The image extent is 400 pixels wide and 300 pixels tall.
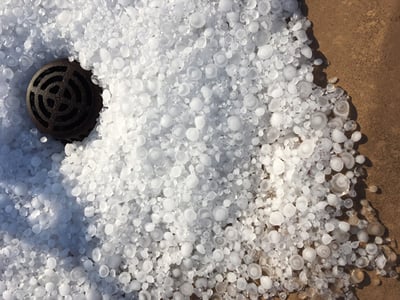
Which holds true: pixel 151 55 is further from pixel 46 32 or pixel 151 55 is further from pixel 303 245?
pixel 303 245

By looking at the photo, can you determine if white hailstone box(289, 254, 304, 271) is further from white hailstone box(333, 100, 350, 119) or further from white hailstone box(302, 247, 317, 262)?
white hailstone box(333, 100, 350, 119)

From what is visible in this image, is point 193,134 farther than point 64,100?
No

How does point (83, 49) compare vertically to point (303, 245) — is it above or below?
above

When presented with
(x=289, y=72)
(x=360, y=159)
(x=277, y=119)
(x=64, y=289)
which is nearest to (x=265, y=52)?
(x=289, y=72)

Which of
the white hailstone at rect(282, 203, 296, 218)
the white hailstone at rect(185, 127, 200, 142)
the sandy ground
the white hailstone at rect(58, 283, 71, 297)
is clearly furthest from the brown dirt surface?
the white hailstone at rect(58, 283, 71, 297)

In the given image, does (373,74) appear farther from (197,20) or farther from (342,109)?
(197,20)

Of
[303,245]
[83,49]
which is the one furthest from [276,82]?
[83,49]

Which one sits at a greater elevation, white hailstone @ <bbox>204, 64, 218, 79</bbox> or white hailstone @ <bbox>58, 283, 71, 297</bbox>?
white hailstone @ <bbox>204, 64, 218, 79</bbox>
